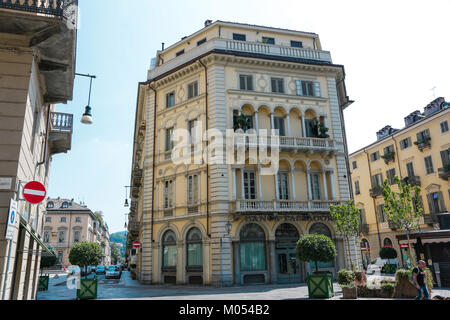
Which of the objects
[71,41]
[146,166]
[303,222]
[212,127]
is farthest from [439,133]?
[71,41]

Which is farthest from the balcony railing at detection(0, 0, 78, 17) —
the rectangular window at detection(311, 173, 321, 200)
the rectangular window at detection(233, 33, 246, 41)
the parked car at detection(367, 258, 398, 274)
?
the parked car at detection(367, 258, 398, 274)

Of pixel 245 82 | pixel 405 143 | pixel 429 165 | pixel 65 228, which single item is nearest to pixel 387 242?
pixel 429 165

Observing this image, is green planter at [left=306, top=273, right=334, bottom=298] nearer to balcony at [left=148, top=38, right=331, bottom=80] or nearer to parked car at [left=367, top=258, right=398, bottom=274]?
balcony at [left=148, top=38, right=331, bottom=80]

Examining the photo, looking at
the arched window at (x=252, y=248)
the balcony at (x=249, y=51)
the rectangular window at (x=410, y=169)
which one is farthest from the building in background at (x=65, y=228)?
the rectangular window at (x=410, y=169)

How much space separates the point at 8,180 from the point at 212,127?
1825cm

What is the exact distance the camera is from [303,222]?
25.9 metres

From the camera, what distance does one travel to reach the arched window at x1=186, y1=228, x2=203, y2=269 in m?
25.2

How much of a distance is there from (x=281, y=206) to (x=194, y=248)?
725cm

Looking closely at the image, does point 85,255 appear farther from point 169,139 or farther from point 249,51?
point 249,51

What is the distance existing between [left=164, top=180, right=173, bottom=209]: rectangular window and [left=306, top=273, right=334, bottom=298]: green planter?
48.6 feet

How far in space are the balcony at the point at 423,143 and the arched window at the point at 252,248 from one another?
25.8 m

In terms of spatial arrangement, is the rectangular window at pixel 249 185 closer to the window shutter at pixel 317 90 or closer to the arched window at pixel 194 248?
the arched window at pixel 194 248

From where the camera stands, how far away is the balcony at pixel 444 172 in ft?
118
